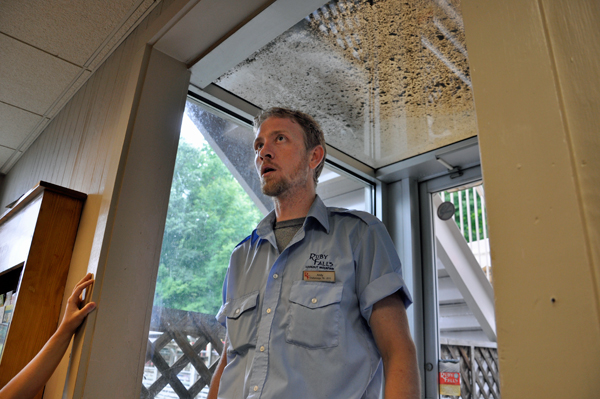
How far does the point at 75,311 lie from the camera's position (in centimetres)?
148

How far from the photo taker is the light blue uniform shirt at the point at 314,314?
1.09 metres

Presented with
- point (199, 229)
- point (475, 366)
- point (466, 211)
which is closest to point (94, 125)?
point (199, 229)

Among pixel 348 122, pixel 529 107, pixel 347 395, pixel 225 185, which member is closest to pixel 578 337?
pixel 529 107

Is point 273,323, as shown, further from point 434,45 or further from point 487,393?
point 487,393

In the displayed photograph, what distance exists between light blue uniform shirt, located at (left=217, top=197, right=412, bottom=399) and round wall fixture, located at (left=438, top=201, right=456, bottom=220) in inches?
64.7

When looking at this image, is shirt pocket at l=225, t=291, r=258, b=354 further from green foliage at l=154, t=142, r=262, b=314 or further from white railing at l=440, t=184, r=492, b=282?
white railing at l=440, t=184, r=492, b=282

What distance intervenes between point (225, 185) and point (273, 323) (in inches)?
48.9

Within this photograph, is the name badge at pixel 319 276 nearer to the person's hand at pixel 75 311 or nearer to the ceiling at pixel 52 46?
the person's hand at pixel 75 311

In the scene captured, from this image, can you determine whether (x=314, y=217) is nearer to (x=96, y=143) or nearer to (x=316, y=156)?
(x=316, y=156)

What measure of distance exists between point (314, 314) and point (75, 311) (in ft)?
2.81

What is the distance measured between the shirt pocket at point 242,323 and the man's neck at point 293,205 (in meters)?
0.29

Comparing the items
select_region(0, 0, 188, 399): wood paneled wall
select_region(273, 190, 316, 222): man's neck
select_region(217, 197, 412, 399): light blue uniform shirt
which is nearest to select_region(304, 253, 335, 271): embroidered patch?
select_region(217, 197, 412, 399): light blue uniform shirt

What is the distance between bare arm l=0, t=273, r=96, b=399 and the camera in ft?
4.58

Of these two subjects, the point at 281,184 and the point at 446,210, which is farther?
the point at 446,210
